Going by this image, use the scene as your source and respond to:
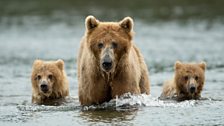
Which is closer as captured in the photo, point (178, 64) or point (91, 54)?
point (91, 54)

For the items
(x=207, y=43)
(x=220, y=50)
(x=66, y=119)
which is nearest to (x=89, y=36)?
(x=66, y=119)

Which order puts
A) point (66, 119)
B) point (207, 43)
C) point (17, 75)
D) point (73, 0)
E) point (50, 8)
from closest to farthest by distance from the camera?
point (66, 119) → point (17, 75) → point (207, 43) → point (50, 8) → point (73, 0)

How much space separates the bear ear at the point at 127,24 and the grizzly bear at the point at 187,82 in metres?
2.60

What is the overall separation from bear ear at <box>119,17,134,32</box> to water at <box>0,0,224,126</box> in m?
1.13

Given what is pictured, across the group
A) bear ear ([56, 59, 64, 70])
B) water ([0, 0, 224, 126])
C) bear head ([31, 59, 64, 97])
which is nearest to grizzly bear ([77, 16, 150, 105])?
water ([0, 0, 224, 126])

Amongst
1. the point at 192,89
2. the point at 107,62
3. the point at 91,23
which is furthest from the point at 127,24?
the point at 192,89

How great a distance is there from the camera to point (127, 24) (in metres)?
11.4

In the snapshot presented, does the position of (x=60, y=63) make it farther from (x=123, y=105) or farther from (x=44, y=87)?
(x=123, y=105)

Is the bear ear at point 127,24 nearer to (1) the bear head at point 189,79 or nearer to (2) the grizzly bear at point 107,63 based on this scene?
(2) the grizzly bear at point 107,63

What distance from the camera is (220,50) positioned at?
22.6m

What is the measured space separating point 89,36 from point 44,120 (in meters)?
1.54

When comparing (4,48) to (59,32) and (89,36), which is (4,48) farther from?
(89,36)

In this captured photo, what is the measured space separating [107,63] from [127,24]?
0.80 metres

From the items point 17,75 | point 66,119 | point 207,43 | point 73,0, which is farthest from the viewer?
point 73,0
